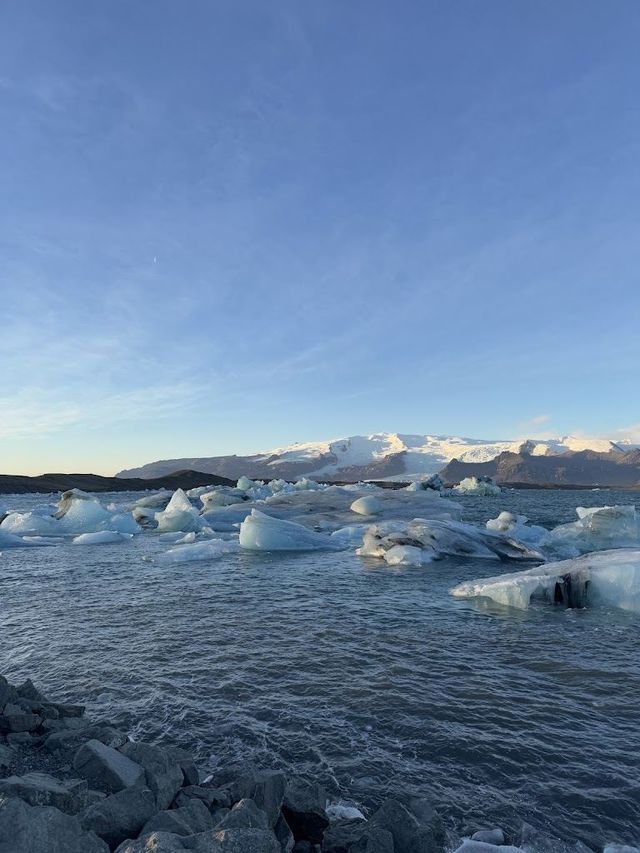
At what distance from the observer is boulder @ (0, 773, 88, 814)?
4.47m

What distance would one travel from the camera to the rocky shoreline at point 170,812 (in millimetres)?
3910

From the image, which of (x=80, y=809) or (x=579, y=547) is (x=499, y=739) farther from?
(x=579, y=547)

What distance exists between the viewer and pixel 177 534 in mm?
30953

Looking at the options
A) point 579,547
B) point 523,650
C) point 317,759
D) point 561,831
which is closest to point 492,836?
point 561,831

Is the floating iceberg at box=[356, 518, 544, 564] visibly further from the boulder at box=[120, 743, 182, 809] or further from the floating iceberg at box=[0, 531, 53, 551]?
the floating iceberg at box=[0, 531, 53, 551]

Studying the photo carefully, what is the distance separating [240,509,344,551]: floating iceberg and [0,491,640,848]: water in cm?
889

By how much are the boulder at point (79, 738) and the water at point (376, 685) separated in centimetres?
82

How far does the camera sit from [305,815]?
16.6ft

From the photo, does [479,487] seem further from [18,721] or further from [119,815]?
[119,815]

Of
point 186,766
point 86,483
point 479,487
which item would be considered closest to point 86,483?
point 86,483

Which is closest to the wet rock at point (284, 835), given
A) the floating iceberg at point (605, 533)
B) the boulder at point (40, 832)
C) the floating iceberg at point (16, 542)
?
the boulder at point (40, 832)

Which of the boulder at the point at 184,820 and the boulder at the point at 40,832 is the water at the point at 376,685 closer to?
the boulder at the point at 184,820

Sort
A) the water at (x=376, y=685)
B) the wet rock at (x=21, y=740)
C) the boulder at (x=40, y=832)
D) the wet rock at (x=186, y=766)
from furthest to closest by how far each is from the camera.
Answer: the wet rock at (x=21, y=740) → the water at (x=376, y=685) → the wet rock at (x=186, y=766) → the boulder at (x=40, y=832)

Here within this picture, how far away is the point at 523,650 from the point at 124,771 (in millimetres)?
8273
